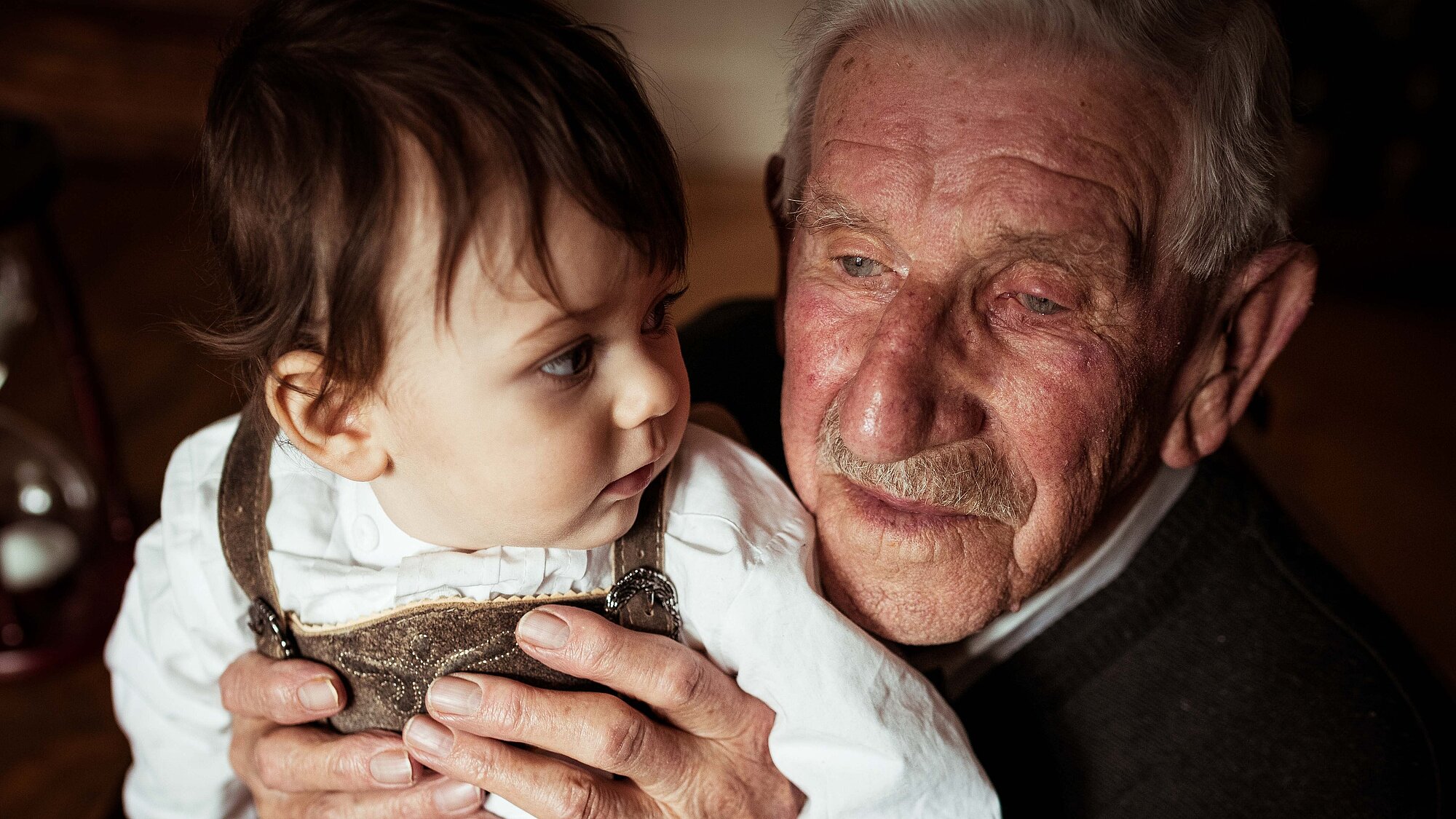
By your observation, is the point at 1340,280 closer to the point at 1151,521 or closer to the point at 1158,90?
the point at 1151,521

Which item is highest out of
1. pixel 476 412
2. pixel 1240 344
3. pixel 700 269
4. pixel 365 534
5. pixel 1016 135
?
pixel 1016 135

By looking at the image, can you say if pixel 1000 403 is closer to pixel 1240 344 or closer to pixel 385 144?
pixel 1240 344

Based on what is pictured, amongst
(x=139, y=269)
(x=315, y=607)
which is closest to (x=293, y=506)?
(x=315, y=607)

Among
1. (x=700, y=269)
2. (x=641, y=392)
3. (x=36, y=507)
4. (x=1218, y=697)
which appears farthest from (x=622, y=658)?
(x=700, y=269)

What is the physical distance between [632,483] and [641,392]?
0.12 meters

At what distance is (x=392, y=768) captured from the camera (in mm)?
1238

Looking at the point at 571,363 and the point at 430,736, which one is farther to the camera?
the point at 430,736

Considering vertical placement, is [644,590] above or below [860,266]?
below

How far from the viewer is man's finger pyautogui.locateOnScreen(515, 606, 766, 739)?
114 cm

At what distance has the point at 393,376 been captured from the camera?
1023 mm

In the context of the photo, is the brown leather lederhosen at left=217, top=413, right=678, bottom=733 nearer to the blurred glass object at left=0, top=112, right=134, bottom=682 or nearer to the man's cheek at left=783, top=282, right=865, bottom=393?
the man's cheek at left=783, top=282, right=865, bottom=393

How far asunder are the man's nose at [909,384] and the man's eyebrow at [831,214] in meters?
0.08

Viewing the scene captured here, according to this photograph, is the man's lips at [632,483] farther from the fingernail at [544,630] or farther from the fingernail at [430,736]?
the fingernail at [430,736]

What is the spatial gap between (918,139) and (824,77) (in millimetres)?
216
